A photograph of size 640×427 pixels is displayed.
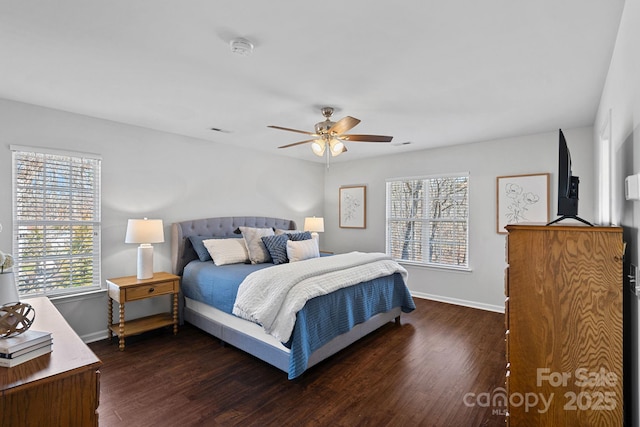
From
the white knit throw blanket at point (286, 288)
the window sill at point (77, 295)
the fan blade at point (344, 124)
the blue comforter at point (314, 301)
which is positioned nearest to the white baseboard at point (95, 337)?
the window sill at point (77, 295)

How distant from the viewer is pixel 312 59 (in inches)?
83.7

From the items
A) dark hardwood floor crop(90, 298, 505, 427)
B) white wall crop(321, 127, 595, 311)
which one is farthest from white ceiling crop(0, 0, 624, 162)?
dark hardwood floor crop(90, 298, 505, 427)

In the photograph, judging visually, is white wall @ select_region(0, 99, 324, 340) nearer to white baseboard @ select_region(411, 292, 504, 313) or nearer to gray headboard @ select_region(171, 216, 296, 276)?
gray headboard @ select_region(171, 216, 296, 276)

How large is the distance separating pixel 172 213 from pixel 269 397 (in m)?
2.65

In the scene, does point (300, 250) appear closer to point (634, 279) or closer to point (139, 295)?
point (139, 295)

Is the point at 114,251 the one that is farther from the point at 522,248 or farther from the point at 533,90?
the point at 533,90

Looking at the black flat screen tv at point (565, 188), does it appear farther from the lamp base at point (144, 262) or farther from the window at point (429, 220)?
the lamp base at point (144, 262)

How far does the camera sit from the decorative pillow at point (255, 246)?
3887mm

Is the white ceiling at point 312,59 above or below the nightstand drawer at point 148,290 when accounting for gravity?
above

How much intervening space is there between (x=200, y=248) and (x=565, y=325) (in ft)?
11.8

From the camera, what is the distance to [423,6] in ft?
5.16

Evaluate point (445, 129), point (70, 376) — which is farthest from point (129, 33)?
point (445, 129)

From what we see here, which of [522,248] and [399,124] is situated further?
[399,124]

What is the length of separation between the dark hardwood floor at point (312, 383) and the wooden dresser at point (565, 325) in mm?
750
